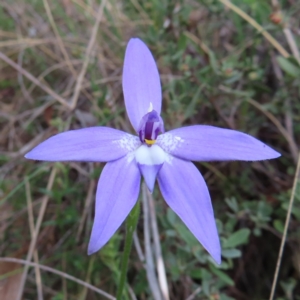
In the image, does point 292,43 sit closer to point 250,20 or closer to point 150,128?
point 250,20

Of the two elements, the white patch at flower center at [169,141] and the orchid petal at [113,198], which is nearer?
the orchid petal at [113,198]

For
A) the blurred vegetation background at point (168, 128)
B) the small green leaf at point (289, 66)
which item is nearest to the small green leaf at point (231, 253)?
the blurred vegetation background at point (168, 128)

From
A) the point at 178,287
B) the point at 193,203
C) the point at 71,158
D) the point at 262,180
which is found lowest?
the point at 178,287

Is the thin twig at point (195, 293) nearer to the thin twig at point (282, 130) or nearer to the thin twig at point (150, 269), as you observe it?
the thin twig at point (150, 269)

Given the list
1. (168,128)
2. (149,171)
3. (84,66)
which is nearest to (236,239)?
(168,128)

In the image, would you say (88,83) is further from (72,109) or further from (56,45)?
(56,45)

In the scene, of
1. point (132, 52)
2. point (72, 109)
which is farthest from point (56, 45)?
point (132, 52)

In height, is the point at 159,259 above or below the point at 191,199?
below
